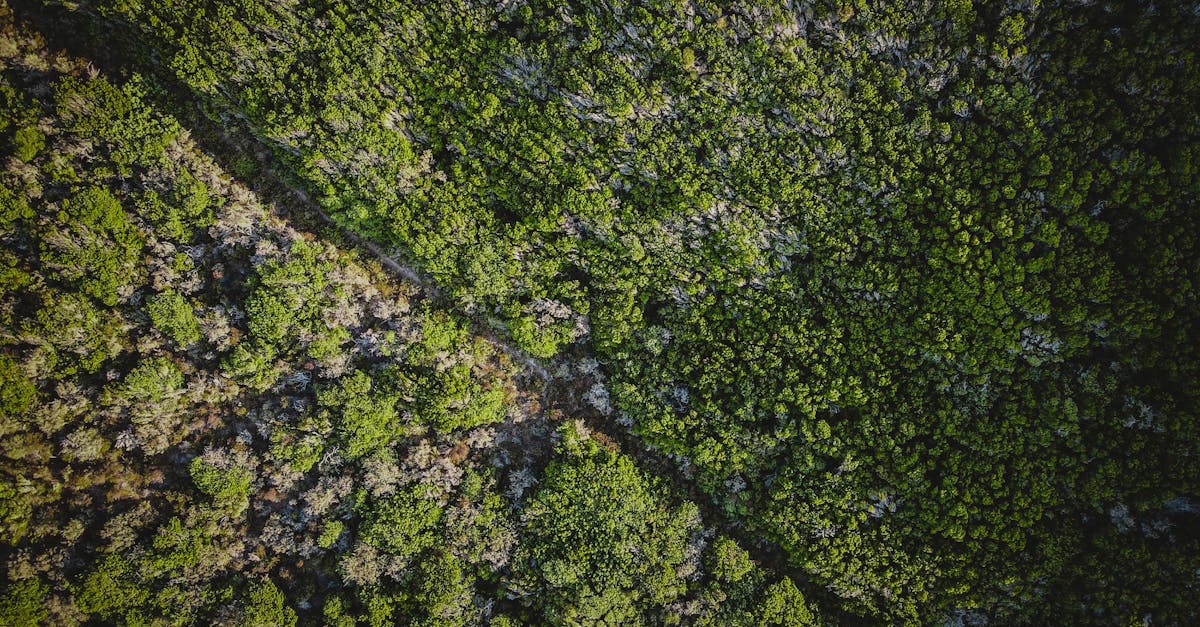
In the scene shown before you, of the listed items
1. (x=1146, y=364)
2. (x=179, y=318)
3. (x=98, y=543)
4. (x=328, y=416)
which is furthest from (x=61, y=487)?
(x=1146, y=364)

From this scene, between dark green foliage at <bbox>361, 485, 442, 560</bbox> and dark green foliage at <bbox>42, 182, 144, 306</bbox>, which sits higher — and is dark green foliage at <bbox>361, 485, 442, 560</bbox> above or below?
below

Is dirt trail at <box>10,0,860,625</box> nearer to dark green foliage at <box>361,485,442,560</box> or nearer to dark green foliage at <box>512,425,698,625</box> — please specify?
dark green foliage at <box>512,425,698,625</box>

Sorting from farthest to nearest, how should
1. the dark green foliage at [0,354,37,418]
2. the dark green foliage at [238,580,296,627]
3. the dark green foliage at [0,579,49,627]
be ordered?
the dark green foliage at [238,580,296,627]
the dark green foliage at [0,579,49,627]
the dark green foliage at [0,354,37,418]

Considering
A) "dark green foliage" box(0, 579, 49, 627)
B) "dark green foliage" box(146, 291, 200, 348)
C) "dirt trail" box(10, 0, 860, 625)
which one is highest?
"dirt trail" box(10, 0, 860, 625)

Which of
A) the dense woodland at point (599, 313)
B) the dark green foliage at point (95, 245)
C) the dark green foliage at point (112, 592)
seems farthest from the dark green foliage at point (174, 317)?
the dark green foliage at point (112, 592)

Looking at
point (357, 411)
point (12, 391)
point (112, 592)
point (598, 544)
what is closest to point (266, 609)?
point (112, 592)

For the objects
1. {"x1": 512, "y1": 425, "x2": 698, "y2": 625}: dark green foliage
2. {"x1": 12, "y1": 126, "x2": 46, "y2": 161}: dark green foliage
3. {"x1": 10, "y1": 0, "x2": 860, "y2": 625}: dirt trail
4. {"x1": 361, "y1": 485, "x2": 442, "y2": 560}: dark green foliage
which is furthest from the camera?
{"x1": 512, "y1": 425, "x2": 698, "y2": 625}: dark green foliage

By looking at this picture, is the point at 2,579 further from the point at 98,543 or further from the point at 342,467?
the point at 342,467

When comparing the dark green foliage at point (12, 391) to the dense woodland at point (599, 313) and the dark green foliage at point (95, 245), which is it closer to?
the dense woodland at point (599, 313)

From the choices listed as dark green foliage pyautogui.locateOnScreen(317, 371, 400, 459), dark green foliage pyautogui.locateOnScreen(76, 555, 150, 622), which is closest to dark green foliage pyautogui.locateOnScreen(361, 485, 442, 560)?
dark green foliage pyautogui.locateOnScreen(317, 371, 400, 459)
